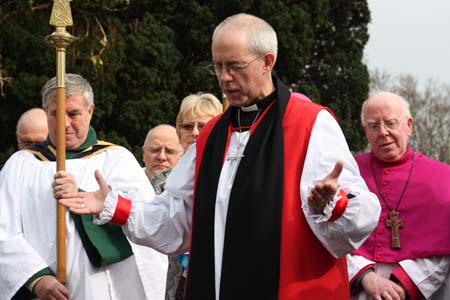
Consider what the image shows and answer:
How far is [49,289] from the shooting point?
5457 millimetres

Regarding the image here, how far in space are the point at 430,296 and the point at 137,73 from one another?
1442 cm

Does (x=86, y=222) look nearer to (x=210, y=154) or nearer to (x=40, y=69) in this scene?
(x=210, y=154)

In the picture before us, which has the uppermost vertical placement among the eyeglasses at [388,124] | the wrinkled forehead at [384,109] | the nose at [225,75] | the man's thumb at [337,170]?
the nose at [225,75]

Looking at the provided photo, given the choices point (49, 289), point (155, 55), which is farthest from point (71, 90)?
point (155, 55)

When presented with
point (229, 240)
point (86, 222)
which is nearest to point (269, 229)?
point (229, 240)

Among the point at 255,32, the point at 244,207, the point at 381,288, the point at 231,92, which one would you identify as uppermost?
the point at 255,32

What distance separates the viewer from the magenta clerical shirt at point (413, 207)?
19.3 feet

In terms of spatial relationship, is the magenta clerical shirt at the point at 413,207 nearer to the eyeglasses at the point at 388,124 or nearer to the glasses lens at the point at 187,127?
the eyeglasses at the point at 388,124

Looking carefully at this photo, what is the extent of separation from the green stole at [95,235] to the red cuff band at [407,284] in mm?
1630

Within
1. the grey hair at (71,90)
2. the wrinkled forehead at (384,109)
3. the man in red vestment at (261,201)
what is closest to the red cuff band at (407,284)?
the wrinkled forehead at (384,109)

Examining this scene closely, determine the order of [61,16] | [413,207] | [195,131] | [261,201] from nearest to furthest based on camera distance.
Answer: [261,201] < [61,16] < [413,207] < [195,131]

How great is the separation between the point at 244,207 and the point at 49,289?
149 cm

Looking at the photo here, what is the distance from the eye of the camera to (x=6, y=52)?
17922 millimetres

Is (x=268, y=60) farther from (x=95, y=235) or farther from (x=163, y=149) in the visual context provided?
(x=163, y=149)
